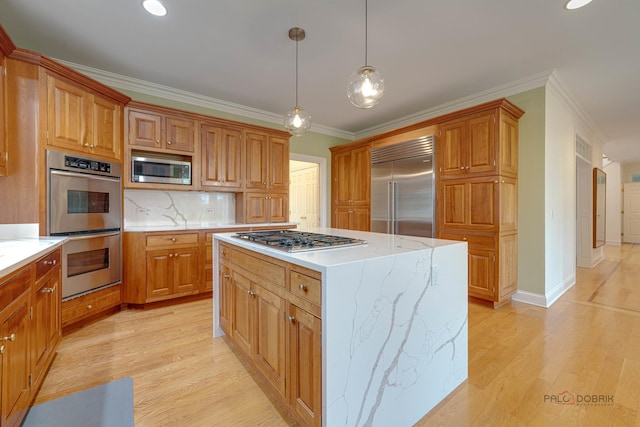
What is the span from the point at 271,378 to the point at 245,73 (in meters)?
3.12

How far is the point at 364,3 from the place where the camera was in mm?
2117

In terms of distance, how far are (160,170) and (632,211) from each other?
12707 millimetres

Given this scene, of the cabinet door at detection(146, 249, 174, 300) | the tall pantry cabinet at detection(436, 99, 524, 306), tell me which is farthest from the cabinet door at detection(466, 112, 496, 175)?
the cabinet door at detection(146, 249, 174, 300)

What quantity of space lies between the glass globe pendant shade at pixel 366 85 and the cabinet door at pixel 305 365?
1.52 metres

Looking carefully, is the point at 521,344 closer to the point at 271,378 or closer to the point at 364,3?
the point at 271,378

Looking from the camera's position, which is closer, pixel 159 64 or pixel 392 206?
pixel 159 64

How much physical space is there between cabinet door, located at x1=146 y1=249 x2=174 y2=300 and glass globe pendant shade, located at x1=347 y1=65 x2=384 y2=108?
260 cm

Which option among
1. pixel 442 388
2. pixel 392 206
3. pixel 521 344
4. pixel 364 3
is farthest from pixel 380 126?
pixel 442 388

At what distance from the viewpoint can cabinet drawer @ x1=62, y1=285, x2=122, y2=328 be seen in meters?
2.41

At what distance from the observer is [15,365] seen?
4.27 ft

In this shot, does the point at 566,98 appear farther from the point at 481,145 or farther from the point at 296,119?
the point at 296,119

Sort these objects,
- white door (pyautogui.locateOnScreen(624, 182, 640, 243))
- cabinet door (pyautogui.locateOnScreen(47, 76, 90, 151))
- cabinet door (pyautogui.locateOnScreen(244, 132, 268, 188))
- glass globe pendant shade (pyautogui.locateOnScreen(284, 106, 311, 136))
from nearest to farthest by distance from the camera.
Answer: cabinet door (pyautogui.locateOnScreen(47, 76, 90, 151)) < glass globe pendant shade (pyautogui.locateOnScreen(284, 106, 311, 136)) < cabinet door (pyautogui.locateOnScreen(244, 132, 268, 188)) < white door (pyautogui.locateOnScreen(624, 182, 640, 243))

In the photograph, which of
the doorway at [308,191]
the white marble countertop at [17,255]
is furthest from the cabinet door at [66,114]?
the doorway at [308,191]

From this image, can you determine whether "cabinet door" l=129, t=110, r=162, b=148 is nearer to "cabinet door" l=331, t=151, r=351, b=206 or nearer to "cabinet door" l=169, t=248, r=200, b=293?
"cabinet door" l=169, t=248, r=200, b=293
